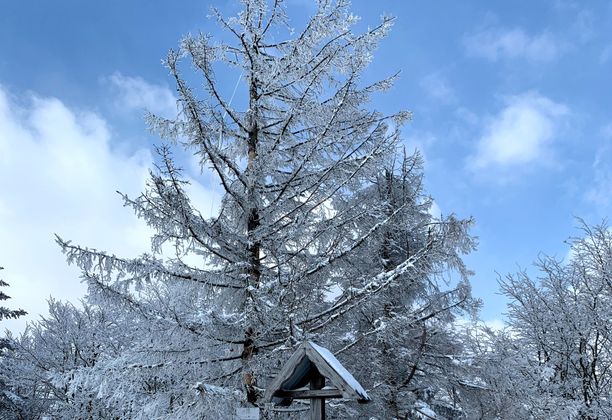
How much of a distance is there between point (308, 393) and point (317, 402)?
5.0 inches

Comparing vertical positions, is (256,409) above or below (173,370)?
below

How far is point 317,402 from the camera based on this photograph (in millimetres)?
4676

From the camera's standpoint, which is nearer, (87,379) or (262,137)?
(87,379)

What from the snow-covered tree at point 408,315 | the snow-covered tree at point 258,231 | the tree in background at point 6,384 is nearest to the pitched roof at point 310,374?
the snow-covered tree at point 258,231

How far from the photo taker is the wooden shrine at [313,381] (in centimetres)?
445

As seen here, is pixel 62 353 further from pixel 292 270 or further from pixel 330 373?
pixel 330 373

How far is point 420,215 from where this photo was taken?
12.0m

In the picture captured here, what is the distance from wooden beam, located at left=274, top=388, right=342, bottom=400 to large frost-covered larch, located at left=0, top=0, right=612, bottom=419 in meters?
1.14

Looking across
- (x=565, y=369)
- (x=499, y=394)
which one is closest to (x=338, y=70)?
(x=499, y=394)

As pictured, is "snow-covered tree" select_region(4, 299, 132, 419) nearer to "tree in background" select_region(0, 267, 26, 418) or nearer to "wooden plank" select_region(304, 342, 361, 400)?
"tree in background" select_region(0, 267, 26, 418)

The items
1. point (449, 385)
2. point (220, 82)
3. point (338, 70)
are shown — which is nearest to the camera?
point (220, 82)

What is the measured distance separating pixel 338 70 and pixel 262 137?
179 cm

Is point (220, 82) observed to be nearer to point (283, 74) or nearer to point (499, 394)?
point (283, 74)

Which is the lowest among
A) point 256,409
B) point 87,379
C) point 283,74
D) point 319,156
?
point 256,409
